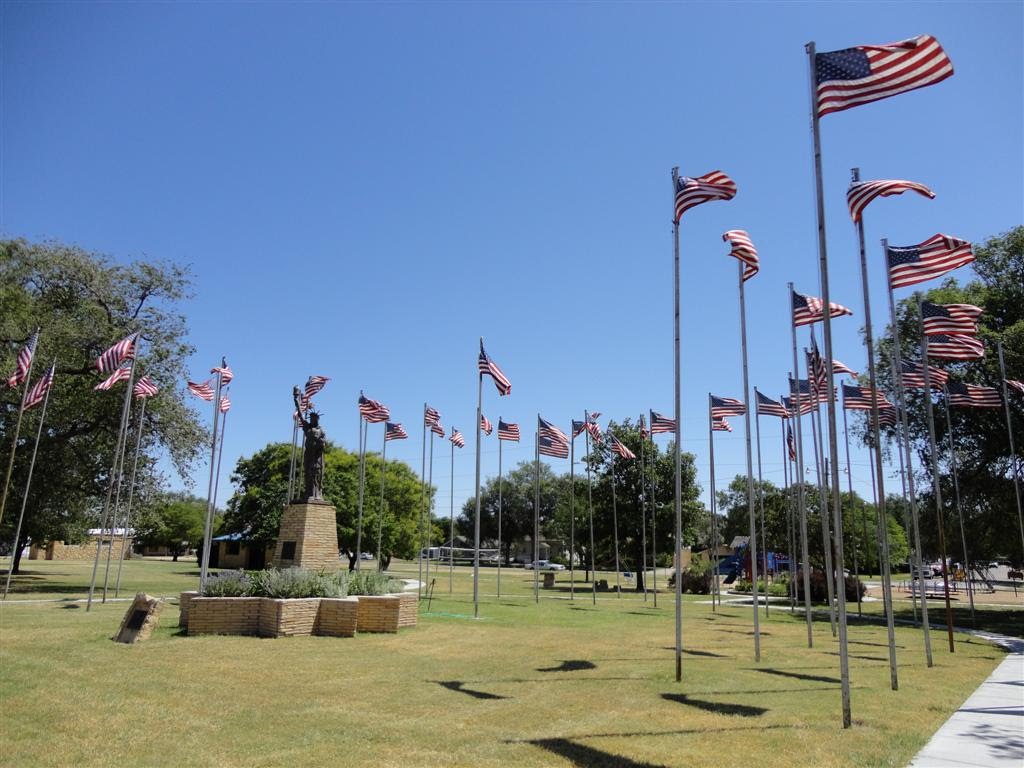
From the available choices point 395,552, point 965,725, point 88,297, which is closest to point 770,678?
point 965,725

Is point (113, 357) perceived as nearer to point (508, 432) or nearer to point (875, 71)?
point (508, 432)

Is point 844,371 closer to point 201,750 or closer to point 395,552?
point 201,750

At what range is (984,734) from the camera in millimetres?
8297

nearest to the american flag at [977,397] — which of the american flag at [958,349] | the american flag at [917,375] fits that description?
the american flag at [917,375]

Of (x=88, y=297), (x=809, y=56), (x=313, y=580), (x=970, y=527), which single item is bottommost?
(x=313, y=580)

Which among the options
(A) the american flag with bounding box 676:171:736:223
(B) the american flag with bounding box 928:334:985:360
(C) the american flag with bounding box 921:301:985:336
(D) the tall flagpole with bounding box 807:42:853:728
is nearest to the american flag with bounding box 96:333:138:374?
(A) the american flag with bounding box 676:171:736:223

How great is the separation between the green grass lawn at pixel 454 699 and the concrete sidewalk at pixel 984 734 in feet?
0.72

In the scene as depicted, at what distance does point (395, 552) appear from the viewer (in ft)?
180

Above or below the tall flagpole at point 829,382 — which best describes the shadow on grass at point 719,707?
below

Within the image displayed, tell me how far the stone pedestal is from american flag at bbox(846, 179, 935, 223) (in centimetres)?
1526

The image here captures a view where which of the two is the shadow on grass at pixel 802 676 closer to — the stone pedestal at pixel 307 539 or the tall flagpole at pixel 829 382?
the tall flagpole at pixel 829 382

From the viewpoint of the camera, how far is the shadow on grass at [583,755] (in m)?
6.71

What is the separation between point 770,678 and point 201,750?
359 inches

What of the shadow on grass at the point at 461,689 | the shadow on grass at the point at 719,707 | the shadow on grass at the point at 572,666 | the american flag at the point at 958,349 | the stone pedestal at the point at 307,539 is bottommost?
the shadow on grass at the point at 572,666
